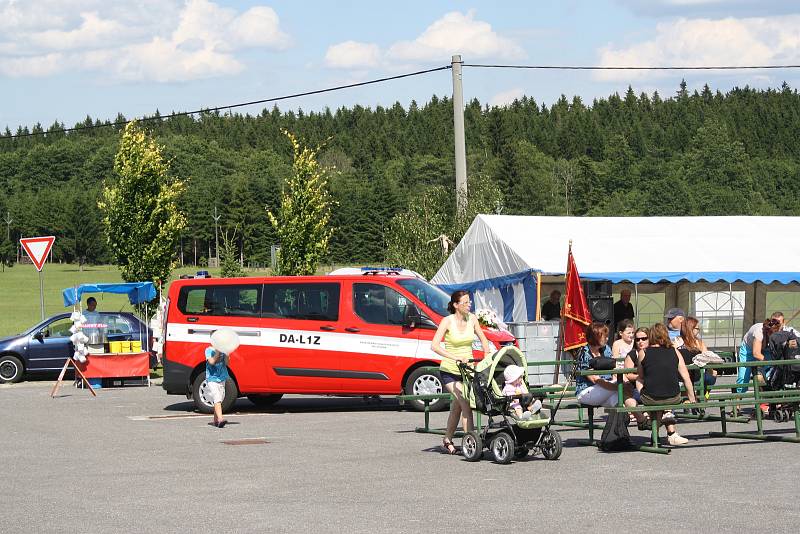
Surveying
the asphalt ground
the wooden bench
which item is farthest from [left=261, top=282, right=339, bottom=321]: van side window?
the wooden bench

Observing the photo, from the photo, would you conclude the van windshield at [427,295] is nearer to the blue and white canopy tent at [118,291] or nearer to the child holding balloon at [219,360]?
the child holding balloon at [219,360]

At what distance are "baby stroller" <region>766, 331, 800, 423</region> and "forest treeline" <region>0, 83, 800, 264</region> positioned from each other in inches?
3863

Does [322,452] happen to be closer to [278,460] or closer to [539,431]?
[278,460]

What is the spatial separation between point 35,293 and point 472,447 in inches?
3776

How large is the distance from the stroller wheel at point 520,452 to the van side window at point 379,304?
18.9 ft

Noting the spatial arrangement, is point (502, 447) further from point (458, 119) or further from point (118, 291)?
point (458, 119)

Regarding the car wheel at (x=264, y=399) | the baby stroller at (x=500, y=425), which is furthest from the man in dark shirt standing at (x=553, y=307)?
the baby stroller at (x=500, y=425)

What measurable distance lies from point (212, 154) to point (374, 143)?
26.1 m

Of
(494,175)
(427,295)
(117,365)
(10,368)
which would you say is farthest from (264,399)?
(494,175)

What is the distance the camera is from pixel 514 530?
783 cm

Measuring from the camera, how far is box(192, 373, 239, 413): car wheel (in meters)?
17.8

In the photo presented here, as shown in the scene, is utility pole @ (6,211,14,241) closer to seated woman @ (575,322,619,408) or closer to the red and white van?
the red and white van

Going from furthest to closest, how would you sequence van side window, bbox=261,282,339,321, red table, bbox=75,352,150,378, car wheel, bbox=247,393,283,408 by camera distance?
red table, bbox=75,352,150,378 < car wheel, bbox=247,393,283,408 < van side window, bbox=261,282,339,321

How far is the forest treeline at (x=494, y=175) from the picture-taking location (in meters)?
138
